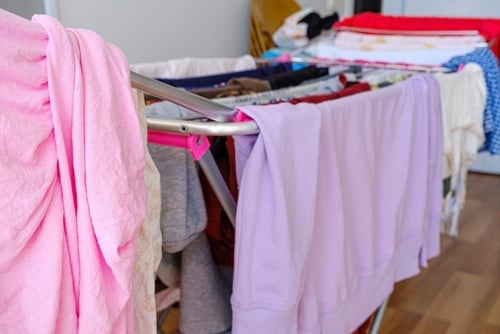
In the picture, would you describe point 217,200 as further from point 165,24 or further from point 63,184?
point 165,24

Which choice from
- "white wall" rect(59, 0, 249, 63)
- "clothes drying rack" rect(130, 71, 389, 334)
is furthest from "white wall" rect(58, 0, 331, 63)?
"clothes drying rack" rect(130, 71, 389, 334)

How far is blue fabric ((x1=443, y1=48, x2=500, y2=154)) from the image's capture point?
5.86 feet

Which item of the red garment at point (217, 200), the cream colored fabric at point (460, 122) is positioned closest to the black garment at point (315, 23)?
the cream colored fabric at point (460, 122)

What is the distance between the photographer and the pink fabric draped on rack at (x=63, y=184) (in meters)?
0.53

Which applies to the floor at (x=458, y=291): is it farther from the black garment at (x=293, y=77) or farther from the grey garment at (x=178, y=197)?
the grey garment at (x=178, y=197)

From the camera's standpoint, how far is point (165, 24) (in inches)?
84.7

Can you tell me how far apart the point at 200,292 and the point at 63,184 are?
0.51 metres

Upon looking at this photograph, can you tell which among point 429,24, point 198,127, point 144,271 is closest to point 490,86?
point 429,24

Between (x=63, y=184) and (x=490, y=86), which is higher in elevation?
(x=63, y=184)

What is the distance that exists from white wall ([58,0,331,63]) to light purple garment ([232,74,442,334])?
110cm

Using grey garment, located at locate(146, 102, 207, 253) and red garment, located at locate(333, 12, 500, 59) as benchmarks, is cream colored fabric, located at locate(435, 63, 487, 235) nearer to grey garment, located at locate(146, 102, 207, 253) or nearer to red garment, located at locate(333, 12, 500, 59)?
red garment, located at locate(333, 12, 500, 59)

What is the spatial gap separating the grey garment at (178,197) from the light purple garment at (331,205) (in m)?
0.09

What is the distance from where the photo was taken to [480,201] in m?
3.26

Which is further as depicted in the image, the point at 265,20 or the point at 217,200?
the point at 265,20
